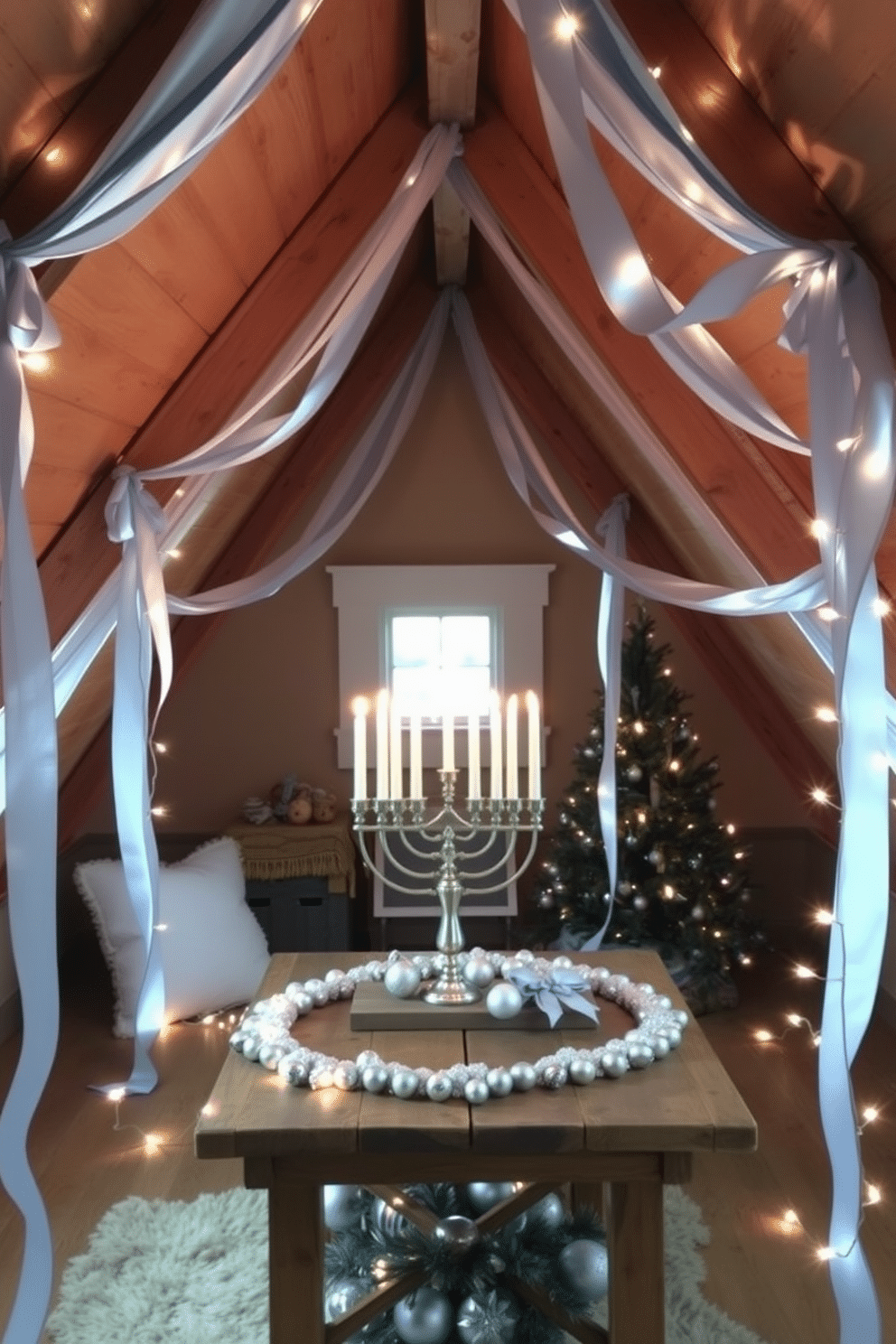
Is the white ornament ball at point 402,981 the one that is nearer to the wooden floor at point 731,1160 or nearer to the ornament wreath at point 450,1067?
the ornament wreath at point 450,1067

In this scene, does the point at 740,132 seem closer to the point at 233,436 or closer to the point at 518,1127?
the point at 233,436

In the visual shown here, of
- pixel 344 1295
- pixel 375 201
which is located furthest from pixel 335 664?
pixel 344 1295

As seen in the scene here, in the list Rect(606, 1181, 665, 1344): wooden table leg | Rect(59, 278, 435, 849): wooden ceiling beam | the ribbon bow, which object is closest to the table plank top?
Rect(606, 1181, 665, 1344): wooden table leg

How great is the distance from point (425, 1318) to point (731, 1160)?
47.0 inches

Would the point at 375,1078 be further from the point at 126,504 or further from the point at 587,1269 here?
the point at 126,504

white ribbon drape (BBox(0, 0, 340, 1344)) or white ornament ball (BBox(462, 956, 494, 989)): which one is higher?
white ribbon drape (BBox(0, 0, 340, 1344))

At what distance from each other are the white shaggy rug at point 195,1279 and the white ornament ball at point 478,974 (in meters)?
0.73

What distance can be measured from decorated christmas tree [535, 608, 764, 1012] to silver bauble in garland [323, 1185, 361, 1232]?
1.80 meters

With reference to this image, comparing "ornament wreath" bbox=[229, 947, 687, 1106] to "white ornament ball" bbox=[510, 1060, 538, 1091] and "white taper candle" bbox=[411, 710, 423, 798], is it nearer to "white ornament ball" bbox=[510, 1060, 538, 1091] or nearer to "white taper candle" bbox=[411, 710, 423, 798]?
"white ornament ball" bbox=[510, 1060, 538, 1091]

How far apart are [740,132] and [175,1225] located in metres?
2.50

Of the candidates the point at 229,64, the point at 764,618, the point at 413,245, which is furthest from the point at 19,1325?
the point at 413,245

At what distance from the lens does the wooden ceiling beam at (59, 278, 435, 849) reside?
13.0 feet

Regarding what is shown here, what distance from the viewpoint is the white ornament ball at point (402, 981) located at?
2.20 meters

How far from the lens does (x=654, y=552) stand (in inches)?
161
